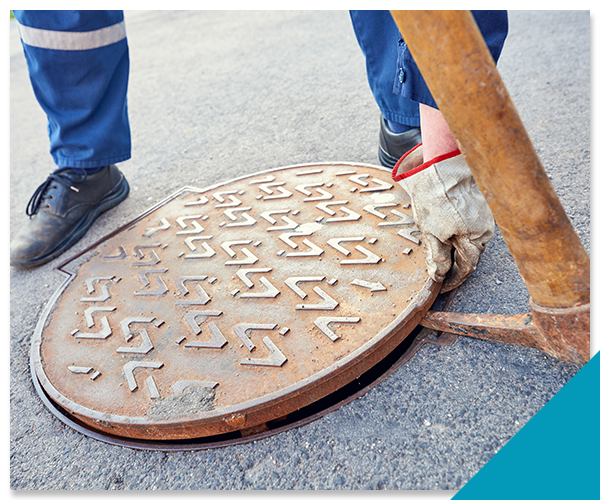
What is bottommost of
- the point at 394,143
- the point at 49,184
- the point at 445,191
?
the point at 49,184

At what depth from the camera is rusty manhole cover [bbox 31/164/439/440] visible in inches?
51.1

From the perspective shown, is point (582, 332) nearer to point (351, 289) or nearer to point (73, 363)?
point (351, 289)

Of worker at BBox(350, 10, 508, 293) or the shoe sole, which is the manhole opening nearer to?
worker at BBox(350, 10, 508, 293)

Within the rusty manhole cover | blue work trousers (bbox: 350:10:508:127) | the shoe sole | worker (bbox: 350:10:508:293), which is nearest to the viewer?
the rusty manhole cover

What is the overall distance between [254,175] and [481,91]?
63.7 inches

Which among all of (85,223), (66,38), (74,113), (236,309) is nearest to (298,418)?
(236,309)

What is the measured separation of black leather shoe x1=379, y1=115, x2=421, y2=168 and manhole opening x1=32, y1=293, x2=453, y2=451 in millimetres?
983

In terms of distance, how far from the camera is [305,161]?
8.50ft

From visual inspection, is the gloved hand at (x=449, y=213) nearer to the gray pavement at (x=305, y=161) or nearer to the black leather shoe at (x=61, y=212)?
the gray pavement at (x=305, y=161)

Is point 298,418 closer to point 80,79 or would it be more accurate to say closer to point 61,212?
point 61,212

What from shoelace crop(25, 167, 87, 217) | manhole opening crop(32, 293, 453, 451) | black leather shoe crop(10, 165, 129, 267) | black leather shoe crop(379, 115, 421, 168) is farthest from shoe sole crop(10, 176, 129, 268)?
black leather shoe crop(379, 115, 421, 168)

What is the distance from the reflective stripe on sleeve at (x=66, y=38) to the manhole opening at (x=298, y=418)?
65.4 inches

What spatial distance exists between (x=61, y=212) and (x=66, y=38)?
83 cm

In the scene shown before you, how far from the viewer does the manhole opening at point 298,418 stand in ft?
4.30
